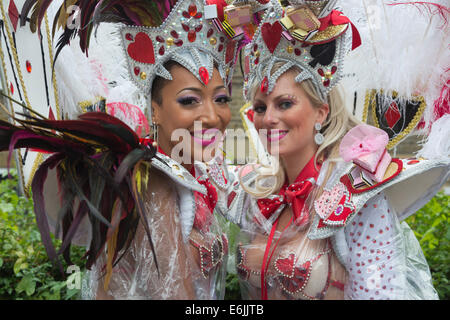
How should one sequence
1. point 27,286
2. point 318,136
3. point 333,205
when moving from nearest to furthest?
point 333,205 < point 318,136 < point 27,286

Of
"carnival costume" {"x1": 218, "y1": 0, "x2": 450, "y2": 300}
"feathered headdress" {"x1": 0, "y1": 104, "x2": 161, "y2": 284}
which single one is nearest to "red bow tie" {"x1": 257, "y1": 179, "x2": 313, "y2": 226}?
"carnival costume" {"x1": 218, "y1": 0, "x2": 450, "y2": 300}

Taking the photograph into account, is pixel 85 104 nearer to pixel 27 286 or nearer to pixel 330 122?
pixel 27 286

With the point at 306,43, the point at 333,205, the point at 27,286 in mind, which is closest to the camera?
the point at 333,205

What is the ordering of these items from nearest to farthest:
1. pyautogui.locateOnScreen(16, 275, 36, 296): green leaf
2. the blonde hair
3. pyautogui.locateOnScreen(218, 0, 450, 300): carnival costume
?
1. pyautogui.locateOnScreen(218, 0, 450, 300): carnival costume
2. the blonde hair
3. pyautogui.locateOnScreen(16, 275, 36, 296): green leaf

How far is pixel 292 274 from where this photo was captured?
227 centimetres

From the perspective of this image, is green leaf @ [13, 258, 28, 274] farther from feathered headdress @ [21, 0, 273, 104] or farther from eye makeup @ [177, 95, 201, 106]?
eye makeup @ [177, 95, 201, 106]

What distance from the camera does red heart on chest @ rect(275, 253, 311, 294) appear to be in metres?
2.26

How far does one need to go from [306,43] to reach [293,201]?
Result: 89 cm

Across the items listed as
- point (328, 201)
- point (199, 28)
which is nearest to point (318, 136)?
point (328, 201)

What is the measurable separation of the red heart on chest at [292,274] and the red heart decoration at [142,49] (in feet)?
4.33

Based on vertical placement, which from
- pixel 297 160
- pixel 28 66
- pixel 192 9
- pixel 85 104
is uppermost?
pixel 192 9

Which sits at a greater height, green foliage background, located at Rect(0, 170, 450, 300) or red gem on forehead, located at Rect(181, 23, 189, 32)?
red gem on forehead, located at Rect(181, 23, 189, 32)

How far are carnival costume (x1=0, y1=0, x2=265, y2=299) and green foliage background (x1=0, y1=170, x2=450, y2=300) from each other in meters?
0.64
